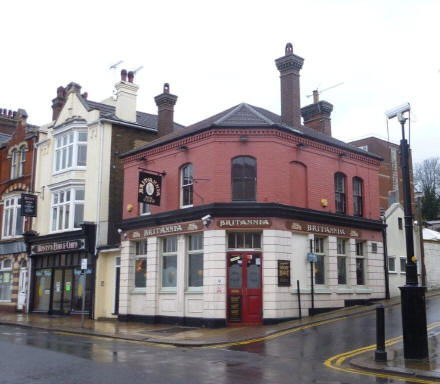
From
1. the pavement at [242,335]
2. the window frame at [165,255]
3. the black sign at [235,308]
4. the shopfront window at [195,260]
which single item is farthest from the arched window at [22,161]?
the black sign at [235,308]

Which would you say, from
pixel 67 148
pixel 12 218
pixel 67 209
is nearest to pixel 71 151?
pixel 67 148

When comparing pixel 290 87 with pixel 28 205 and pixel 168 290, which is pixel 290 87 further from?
pixel 28 205

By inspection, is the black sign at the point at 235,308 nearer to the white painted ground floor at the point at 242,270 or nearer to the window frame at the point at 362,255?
the white painted ground floor at the point at 242,270

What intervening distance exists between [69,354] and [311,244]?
11.6 metres

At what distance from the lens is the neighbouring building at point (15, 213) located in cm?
3191

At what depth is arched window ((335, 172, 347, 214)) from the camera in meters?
23.3

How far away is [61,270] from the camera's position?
94.9ft

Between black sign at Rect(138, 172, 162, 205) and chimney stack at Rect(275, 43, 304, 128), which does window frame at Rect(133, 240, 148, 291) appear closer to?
black sign at Rect(138, 172, 162, 205)

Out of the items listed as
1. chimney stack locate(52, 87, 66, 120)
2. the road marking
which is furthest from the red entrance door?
chimney stack locate(52, 87, 66, 120)

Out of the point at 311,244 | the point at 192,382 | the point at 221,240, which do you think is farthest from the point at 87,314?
the point at 192,382

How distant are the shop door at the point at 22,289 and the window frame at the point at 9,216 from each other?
2478mm

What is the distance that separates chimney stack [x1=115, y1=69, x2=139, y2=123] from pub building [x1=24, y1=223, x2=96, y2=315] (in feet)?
21.7

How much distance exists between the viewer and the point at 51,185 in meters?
29.6

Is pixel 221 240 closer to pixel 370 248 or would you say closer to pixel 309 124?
pixel 370 248
